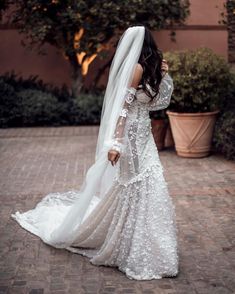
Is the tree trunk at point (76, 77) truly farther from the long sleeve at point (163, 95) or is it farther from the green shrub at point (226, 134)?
the long sleeve at point (163, 95)

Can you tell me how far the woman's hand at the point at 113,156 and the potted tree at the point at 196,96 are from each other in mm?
4513

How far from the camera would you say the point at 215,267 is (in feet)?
16.4

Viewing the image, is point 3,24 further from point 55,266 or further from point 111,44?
point 55,266

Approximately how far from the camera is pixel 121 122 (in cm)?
487

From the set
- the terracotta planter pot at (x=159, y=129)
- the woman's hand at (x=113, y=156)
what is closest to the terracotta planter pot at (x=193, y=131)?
the terracotta planter pot at (x=159, y=129)

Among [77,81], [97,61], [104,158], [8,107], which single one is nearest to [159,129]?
[8,107]

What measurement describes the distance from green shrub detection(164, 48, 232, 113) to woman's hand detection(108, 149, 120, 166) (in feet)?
14.8

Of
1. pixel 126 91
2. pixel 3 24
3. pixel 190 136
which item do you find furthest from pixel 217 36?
pixel 126 91

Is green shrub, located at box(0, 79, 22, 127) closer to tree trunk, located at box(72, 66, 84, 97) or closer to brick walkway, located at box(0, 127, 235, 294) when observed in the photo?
tree trunk, located at box(72, 66, 84, 97)

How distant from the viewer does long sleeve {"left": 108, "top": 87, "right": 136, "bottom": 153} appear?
480cm

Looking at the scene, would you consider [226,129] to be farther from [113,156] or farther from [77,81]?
[77,81]

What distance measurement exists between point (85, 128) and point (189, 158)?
12.5 feet

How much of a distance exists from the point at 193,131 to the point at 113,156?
4732 mm

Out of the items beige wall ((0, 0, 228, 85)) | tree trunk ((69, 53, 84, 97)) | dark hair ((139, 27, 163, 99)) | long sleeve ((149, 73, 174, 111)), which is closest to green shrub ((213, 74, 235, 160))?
long sleeve ((149, 73, 174, 111))
